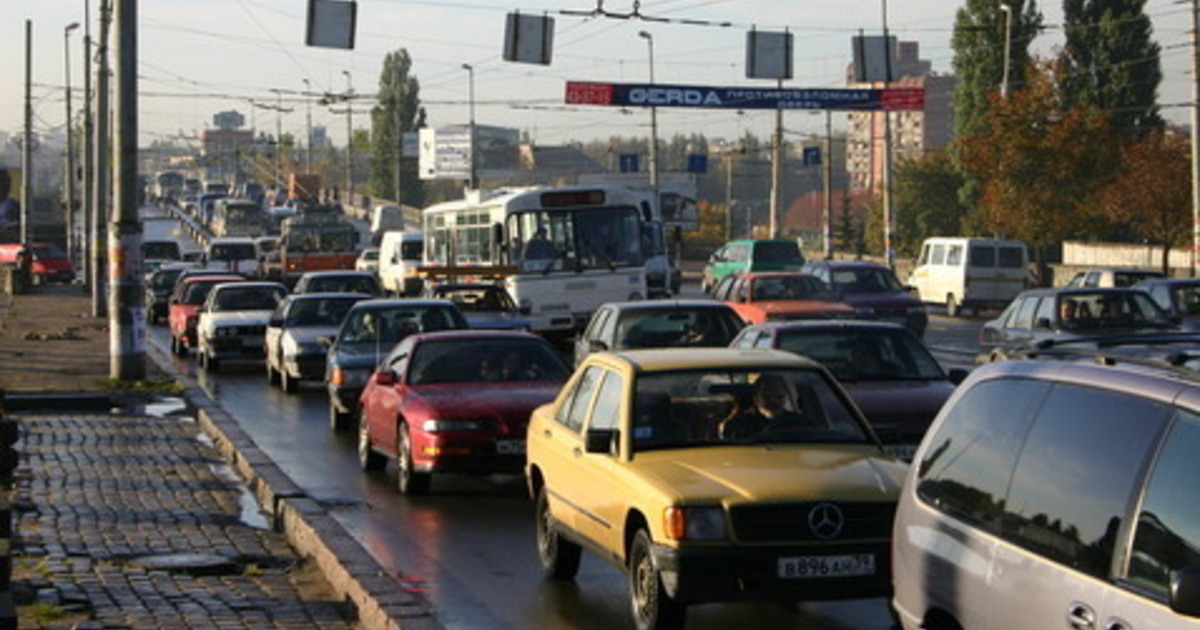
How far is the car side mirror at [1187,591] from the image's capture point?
4980 millimetres

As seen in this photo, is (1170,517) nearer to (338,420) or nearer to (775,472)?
(775,472)

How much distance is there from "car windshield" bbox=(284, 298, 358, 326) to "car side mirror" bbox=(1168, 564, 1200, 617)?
2553cm

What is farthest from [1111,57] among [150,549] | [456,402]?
[150,549]

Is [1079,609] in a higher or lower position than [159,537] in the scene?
higher

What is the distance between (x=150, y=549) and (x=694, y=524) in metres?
4.89

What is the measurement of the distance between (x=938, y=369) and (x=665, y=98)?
207 feet

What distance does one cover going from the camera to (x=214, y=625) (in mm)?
10516

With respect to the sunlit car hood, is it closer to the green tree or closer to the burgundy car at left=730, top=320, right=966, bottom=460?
the burgundy car at left=730, top=320, right=966, bottom=460

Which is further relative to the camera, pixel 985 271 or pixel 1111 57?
pixel 1111 57

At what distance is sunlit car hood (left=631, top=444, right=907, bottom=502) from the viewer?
9.93 metres

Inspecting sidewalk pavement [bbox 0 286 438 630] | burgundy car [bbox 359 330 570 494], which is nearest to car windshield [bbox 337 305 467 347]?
sidewalk pavement [bbox 0 286 438 630]

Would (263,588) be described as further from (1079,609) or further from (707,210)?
(707,210)

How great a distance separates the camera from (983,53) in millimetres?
86562

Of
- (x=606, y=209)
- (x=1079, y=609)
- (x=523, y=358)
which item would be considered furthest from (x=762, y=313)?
(x=1079, y=609)
